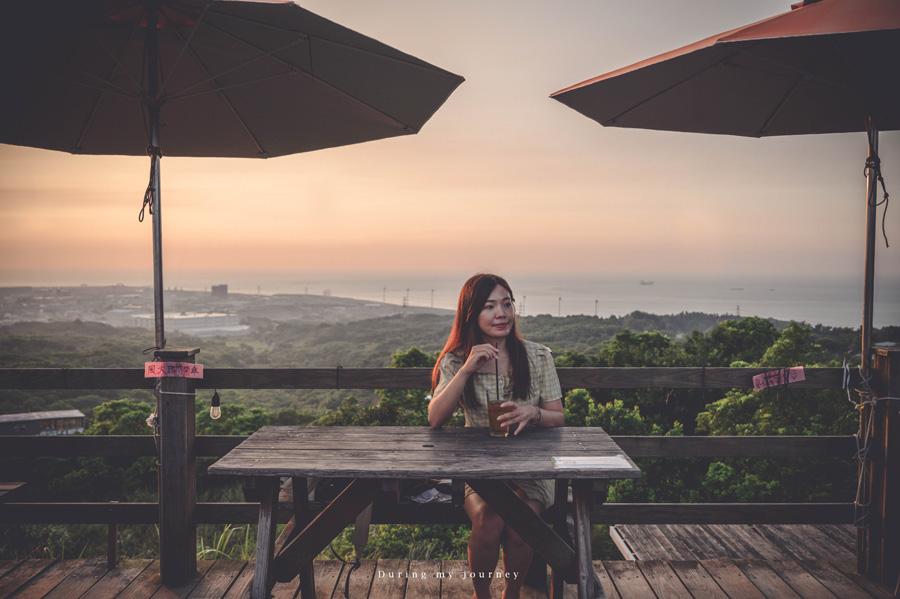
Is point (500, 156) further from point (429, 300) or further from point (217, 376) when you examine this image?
point (217, 376)

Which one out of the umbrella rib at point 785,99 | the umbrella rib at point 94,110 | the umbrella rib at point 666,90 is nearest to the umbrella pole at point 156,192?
the umbrella rib at point 94,110

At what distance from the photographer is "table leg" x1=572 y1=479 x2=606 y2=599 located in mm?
2088

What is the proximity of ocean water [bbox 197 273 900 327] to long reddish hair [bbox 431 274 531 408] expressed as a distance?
35.4ft

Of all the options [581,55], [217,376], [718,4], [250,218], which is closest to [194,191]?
[250,218]

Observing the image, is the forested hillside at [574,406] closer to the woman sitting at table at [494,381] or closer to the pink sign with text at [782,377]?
the woman sitting at table at [494,381]

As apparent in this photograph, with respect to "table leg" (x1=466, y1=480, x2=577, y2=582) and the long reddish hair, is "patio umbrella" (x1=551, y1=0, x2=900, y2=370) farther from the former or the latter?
"table leg" (x1=466, y1=480, x2=577, y2=582)

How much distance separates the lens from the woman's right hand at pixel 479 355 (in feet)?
7.19

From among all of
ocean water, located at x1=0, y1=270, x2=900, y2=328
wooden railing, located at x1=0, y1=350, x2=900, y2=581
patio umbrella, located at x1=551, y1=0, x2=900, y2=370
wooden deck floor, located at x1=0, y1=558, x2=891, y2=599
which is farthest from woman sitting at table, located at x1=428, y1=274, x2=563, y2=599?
ocean water, located at x1=0, y1=270, x2=900, y2=328

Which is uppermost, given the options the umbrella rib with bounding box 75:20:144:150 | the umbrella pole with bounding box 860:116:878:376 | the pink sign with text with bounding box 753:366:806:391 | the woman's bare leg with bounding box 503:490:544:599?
the umbrella rib with bounding box 75:20:144:150

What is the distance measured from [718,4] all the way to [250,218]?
15.6 metres

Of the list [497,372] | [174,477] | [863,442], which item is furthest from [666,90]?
[174,477]

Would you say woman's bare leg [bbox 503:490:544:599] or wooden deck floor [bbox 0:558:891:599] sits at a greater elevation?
woman's bare leg [bbox 503:490:544:599]

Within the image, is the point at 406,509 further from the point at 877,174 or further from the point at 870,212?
the point at 877,174

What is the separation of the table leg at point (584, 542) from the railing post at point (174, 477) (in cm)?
186
